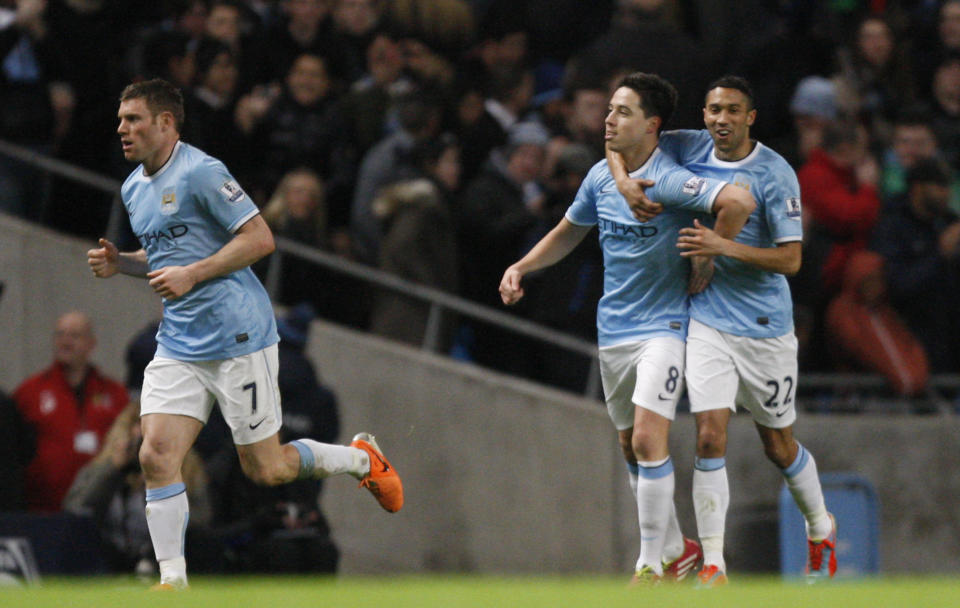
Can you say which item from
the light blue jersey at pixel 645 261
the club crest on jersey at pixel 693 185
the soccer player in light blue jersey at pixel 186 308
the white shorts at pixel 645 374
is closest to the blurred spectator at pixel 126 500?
the soccer player in light blue jersey at pixel 186 308

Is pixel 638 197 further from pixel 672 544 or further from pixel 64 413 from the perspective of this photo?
pixel 64 413

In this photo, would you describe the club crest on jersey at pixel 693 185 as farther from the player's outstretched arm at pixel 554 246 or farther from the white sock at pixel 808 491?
the white sock at pixel 808 491

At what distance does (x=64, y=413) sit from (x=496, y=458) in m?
3.01

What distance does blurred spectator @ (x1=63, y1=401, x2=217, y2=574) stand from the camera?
438 inches

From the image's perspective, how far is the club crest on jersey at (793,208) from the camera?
879cm

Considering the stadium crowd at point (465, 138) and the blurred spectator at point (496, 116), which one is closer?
the stadium crowd at point (465, 138)

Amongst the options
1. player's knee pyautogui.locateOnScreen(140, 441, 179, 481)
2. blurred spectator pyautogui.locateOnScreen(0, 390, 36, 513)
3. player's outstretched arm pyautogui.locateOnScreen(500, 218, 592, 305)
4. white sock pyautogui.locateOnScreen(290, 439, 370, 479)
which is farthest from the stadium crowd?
player's knee pyautogui.locateOnScreen(140, 441, 179, 481)

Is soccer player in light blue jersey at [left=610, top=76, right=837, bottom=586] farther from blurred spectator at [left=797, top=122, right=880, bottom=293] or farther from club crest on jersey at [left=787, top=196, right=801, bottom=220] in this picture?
blurred spectator at [left=797, top=122, right=880, bottom=293]

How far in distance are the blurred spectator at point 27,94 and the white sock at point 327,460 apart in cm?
443

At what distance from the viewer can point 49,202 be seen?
13375 millimetres

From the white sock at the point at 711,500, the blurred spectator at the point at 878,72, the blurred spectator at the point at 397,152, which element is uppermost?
the blurred spectator at the point at 878,72

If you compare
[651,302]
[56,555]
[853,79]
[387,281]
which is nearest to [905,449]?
[853,79]

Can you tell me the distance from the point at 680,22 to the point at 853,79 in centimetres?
137

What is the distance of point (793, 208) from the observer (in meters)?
8.80
